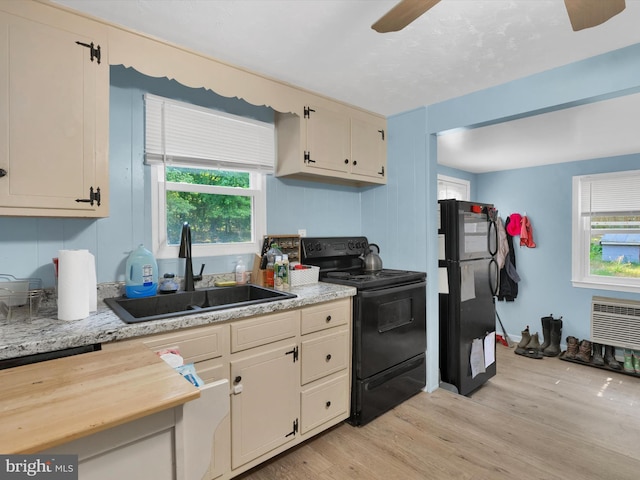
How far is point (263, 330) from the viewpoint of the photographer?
73.0 inches

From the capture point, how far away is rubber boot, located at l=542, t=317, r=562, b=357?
4.09 metres

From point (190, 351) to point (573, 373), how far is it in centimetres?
389

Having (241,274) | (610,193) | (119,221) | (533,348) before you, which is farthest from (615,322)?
(119,221)

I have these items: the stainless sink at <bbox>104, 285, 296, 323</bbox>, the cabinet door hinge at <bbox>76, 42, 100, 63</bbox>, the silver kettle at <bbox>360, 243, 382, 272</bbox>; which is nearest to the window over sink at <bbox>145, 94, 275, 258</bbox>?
the stainless sink at <bbox>104, 285, 296, 323</bbox>

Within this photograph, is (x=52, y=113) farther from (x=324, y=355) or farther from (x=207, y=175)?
(x=324, y=355)

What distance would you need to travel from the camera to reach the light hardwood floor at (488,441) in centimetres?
193

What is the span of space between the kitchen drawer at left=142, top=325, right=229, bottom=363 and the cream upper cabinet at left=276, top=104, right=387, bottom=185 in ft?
4.27

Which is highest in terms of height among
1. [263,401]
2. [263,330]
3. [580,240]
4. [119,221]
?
[119,221]

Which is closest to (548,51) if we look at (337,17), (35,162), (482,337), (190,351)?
(337,17)

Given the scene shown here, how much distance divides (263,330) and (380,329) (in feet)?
3.13

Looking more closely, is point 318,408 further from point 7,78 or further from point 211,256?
point 7,78

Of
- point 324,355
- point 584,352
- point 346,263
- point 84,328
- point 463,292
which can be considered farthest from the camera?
point 584,352

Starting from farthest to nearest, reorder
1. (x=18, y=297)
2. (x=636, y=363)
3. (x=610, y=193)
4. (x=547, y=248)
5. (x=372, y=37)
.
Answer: (x=547, y=248) < (x=610, y=193) < (x=636, y=363) < (x=372, y=37) < (x=18, y=297)

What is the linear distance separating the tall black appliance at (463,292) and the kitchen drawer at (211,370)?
78.2 inches
